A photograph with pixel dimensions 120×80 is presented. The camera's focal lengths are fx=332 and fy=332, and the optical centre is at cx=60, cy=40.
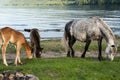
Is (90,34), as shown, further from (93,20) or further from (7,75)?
(7,75)

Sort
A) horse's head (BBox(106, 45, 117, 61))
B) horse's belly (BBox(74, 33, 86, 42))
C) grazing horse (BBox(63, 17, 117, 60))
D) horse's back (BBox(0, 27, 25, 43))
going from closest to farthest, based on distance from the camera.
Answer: horse's back (BBox(0, 27, 25, 43)), horse's head (BBox(106, 45, 117, 61)), grazing horse (BBox(63, 17, 117, 60)), horse's belly (BBox(74, 33, 86, 42))

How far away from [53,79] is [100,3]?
478 feet

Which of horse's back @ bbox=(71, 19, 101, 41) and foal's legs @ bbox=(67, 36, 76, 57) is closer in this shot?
horse's back @ bbox=(71, 19, 101, 41)

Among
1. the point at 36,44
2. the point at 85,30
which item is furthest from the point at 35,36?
the point at 85,30

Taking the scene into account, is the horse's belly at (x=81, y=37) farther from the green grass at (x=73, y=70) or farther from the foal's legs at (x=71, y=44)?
the green grass at (x=73, y=70)

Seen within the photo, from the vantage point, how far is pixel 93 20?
1805 cm

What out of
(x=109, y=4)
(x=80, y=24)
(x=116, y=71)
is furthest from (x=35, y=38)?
(x=109, y=4)

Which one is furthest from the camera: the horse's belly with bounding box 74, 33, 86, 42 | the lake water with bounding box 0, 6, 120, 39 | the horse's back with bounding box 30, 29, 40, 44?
the lake water with bounding box 0, 6, 120, 39

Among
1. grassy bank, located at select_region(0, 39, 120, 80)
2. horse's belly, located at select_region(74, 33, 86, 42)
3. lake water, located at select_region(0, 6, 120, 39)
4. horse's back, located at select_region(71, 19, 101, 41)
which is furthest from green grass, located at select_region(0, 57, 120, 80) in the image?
lake water, located at select_region(0, 6, 120, 39)

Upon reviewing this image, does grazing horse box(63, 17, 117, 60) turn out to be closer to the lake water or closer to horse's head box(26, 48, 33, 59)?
horse's head box(26, 48, 33, 59)

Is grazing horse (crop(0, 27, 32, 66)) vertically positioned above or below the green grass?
above

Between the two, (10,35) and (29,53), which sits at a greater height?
(10,35)

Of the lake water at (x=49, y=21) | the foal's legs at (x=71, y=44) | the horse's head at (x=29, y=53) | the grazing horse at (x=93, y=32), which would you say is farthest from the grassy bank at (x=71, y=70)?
the lake water at (x=49, y=21)

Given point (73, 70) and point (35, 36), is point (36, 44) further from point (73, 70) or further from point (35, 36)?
point (73, 70)
